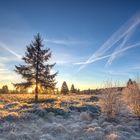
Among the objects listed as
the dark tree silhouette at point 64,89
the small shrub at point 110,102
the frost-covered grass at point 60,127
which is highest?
the dark tree silhouette at point 64,89

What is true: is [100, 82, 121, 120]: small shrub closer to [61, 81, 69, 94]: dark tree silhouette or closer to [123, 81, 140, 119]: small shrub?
[123, 81, 140, 119]: small shrub

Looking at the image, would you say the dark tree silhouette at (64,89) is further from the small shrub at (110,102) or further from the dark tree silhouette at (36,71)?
the small shrub at (110,102)

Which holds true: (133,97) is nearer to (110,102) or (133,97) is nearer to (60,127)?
(110,102)

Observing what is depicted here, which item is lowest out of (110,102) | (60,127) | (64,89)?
(60,127)

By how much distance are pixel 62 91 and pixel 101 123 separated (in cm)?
4656

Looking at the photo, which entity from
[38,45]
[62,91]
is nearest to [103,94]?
[38,45]

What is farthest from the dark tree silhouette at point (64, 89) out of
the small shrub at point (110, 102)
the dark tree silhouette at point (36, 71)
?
the small shrub at point (110, 102)

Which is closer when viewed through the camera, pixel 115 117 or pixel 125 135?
pixel 125 135

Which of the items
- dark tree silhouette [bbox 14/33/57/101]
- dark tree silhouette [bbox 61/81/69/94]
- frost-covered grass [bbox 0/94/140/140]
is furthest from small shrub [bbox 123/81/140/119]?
dark tree silhouette [bbox 61/81/69/94]

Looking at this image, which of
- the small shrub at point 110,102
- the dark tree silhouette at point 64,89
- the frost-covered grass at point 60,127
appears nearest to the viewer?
the frost-covered grass at point 60,127

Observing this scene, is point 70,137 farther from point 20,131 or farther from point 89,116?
point 89,116

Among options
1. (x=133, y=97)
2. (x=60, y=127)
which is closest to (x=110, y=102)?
(x=133, y=97)

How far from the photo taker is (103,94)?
19.5 m

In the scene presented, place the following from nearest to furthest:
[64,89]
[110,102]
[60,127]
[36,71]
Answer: [60,127] < [110,102] < [36,71] < [64,89]
